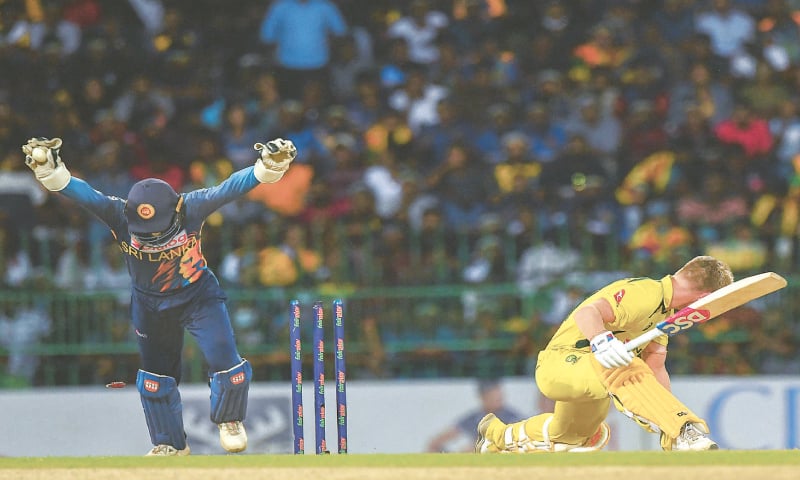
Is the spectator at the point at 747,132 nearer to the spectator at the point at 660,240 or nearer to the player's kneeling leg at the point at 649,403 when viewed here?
the spectator at the point at 660,240

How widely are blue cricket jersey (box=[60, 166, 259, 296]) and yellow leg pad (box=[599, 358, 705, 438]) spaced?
102 inches

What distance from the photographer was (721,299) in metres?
9.71

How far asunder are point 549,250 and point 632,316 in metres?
3.83

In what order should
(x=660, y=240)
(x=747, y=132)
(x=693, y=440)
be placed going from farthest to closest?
(x=747, y=132)
(x=660, y=240)
(x=693, y=440)

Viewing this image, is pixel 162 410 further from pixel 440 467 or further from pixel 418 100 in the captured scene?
pixel 418 100

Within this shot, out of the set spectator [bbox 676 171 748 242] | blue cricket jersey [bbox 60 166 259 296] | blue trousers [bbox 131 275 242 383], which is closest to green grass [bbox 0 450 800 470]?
blue trousers [bbox 131 275 242 383]

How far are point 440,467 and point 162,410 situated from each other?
225 centimetres

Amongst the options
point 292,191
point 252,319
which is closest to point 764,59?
point 292,191

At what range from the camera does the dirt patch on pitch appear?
8.40 m

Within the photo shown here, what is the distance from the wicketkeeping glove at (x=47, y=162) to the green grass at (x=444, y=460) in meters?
1.73

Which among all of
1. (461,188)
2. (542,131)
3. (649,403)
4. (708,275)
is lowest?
(649,403)

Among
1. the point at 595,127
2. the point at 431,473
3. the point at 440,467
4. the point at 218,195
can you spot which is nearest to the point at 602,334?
the point at 440,467

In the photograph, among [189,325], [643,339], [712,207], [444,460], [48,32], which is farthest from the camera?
[48,32]

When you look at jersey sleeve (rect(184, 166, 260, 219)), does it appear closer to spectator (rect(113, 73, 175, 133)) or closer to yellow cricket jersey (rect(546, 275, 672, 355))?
yellow cricket jersey (rect(546, 275, 672, 355))
